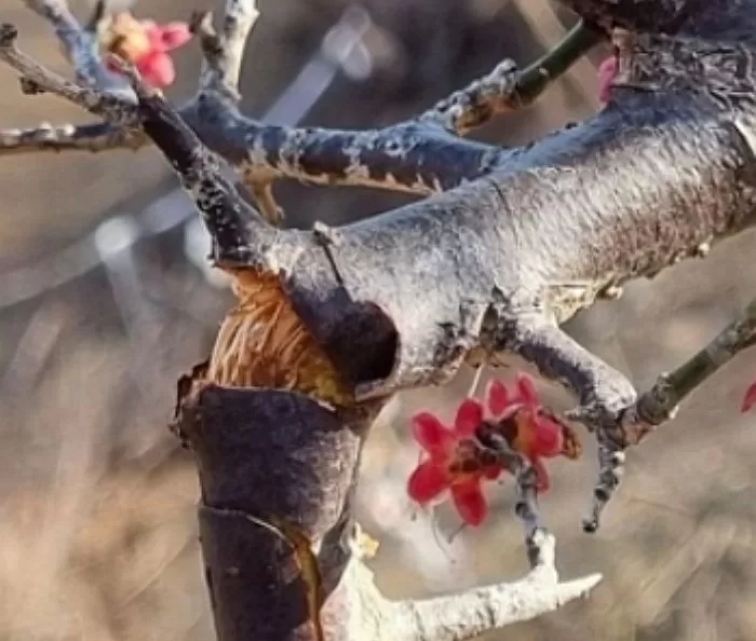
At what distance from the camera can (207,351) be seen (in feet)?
6.78

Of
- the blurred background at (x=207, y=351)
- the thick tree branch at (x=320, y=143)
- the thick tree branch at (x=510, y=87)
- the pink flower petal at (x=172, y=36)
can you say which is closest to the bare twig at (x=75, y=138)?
the thick tree branch at (x=320, y=143)

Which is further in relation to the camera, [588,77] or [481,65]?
[481,65]

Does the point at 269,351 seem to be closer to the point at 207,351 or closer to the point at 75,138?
the point at 75,138

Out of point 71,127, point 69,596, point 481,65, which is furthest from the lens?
point 481,65

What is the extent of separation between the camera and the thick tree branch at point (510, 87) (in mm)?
485

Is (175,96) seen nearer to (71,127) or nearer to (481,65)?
(481,65)

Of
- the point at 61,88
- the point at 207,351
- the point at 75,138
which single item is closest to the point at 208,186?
the point at 61,88

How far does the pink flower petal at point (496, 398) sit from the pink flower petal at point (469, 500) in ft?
0.09

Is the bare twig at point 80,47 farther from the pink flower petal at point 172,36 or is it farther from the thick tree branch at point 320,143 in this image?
the pink flower petal at point 172,36

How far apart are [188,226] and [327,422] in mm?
2059

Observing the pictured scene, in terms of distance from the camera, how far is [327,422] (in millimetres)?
291

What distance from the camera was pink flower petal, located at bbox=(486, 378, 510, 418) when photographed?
51 cm

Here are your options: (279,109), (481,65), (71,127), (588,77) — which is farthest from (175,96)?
(71,127)

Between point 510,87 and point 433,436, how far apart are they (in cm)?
13
